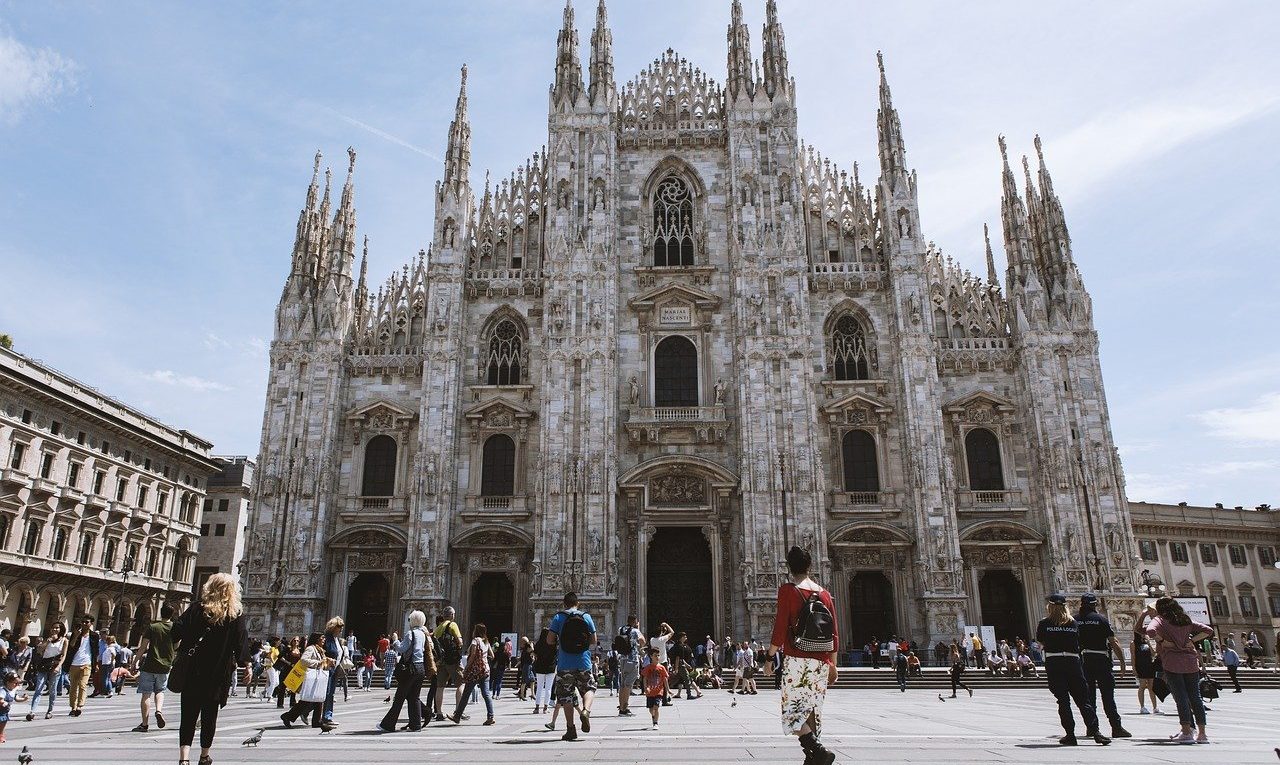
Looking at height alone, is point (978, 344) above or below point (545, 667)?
above

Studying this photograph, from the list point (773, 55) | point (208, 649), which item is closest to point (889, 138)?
point (773, 55)

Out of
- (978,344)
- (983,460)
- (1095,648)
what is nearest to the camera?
(1095,648)

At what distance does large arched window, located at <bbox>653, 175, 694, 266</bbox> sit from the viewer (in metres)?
34.9

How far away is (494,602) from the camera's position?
31.0m

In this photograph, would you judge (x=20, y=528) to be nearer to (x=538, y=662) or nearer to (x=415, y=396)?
(x=415, y=396)

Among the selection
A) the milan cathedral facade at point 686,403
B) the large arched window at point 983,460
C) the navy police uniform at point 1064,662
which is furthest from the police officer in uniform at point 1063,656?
the large arched window at point 983,460

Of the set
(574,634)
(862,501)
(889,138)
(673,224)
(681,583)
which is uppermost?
(889,138)

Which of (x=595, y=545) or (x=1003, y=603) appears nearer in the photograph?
(x=595, y=545)

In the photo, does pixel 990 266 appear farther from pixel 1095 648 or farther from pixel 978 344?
pixel 1095 648

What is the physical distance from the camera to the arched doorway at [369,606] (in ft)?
102

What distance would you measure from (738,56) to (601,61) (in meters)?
5.70

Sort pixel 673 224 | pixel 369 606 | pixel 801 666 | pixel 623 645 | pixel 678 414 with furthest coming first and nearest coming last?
pixel 673 224 → pixel 678 414 → pixel 369 606 → pixel 623 645 → pixel 801 666

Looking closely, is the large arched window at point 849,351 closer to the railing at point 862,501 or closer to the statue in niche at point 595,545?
the railing at point 862,501

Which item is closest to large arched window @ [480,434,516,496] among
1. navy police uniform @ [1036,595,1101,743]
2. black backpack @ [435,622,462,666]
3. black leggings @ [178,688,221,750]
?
black backpack @ [435,622,462,666]
